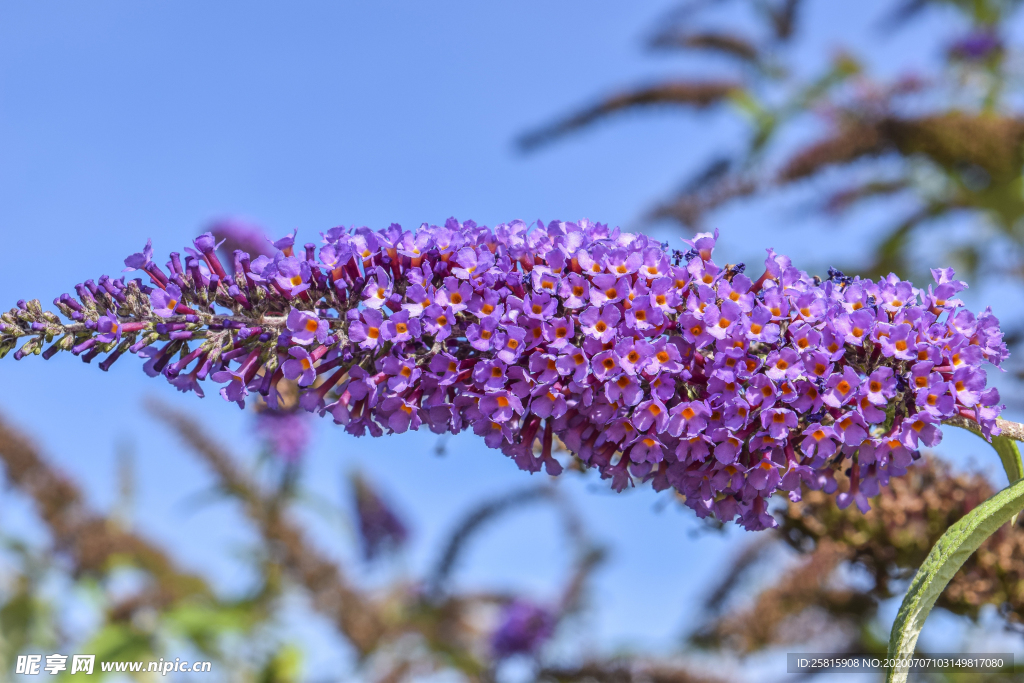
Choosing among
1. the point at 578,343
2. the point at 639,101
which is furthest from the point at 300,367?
the point at 639,101

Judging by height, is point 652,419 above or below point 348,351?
below

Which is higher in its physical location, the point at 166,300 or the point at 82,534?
the point at 82,534

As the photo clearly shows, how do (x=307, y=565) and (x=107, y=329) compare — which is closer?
(x=107, y=329)

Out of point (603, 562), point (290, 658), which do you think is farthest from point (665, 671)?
point (290, 658)

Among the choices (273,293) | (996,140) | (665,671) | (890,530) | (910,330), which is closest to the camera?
(910,330)

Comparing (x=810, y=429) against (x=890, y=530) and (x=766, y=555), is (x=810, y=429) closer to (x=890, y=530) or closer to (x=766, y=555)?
(x=890, y=530)

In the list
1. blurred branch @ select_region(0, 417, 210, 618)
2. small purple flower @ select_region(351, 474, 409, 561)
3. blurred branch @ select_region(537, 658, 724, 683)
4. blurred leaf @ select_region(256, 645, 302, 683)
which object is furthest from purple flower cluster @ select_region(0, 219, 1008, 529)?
small purple flower @ select_region(351, 474, 409, 561)

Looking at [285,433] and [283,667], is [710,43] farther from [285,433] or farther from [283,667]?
[283,667]
